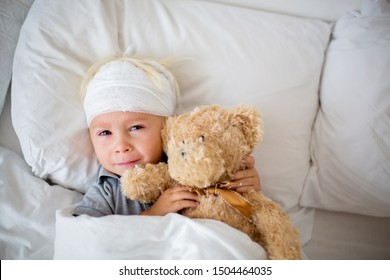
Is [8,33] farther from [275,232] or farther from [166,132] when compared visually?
[275,232]

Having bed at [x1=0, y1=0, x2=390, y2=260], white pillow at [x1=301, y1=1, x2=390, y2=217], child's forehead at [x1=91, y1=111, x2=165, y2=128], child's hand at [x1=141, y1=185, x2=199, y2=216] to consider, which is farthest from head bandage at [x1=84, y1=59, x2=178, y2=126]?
white pillow at [x1=301, y1=1, x2=390, y2=217]

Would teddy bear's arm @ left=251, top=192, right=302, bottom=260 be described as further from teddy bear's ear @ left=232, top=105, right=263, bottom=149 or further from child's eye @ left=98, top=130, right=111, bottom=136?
child's eye @ left=98, top=130, right=111, bottom=136

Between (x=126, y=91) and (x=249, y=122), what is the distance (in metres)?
0.33

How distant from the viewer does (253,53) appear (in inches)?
39.4

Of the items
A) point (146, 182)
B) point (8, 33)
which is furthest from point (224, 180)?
point (8, 33)

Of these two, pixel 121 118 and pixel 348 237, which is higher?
pixel 121 118

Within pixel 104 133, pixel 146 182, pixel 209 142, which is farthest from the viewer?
pixel 104 133

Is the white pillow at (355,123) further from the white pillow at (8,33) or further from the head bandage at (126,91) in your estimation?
the white pillow at (8,33)

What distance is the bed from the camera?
891 millimetres

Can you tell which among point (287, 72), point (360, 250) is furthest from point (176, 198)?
point (360, 250)

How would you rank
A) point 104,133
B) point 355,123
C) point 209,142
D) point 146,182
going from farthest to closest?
1. point 355,123
2. point 104,133
3. point 146,182
4. point 209,142

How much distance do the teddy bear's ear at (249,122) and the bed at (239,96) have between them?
26cm

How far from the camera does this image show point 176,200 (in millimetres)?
726

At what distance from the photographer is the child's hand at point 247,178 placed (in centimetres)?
74
